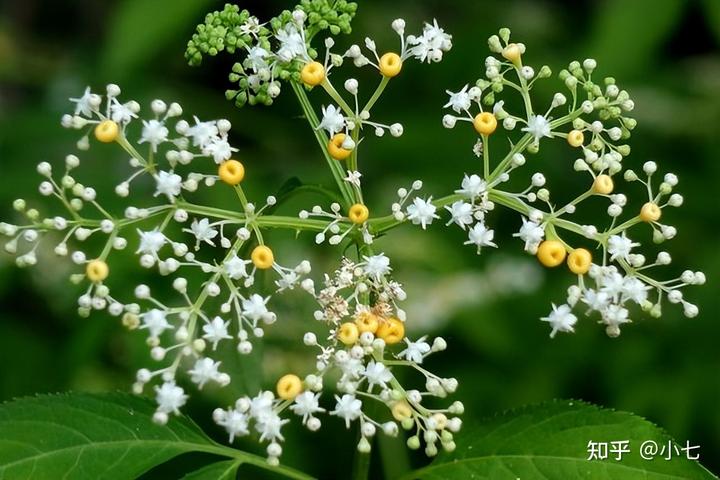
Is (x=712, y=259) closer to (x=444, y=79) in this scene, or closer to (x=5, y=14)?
(x=444, y=79)

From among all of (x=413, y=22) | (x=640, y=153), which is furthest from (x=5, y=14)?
(x=640, y=153)

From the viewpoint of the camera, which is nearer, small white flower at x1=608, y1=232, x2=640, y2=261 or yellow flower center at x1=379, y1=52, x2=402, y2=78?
small white flower at x1=608, y1=232, x2=640, y2=261

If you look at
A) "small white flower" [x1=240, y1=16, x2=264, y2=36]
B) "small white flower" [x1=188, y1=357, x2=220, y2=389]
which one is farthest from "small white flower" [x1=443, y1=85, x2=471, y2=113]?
"small white flower" [x1=188, y1=357, x2=220, y2=389]

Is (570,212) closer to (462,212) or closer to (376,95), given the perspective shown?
(462,212)

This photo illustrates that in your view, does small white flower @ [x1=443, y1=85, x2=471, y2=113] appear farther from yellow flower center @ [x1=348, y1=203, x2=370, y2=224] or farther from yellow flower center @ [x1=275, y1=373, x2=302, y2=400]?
yellow flower center @ [x1=275, y1=373, x2=302, y2=400]

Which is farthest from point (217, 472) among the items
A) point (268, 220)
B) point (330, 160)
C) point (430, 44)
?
point (430, 44)

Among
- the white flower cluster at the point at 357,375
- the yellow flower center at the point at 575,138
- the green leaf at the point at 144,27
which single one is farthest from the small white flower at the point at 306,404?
the green leaf at the point at 144,27
